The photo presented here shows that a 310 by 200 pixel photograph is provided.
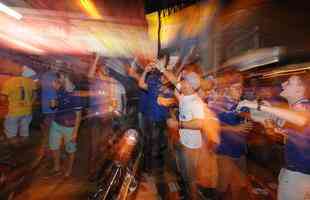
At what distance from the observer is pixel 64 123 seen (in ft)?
11.6

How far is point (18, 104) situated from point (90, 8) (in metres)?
1.87

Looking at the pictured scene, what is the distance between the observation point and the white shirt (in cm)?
281

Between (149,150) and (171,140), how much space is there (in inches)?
16.6

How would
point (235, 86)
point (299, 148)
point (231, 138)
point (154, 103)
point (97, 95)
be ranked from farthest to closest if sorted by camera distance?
point (154, 103) → point (97, 95) → point (235, 86) → point (231, 138) → point (299, 148)

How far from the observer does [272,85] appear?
165 inches

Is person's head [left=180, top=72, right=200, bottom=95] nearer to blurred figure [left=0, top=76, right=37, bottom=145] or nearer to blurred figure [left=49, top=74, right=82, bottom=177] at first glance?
blurred figure [left=49, top=74, right=82, bottom=177]

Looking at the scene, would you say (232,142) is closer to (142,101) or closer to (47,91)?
(142,101)

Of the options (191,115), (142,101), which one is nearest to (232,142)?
(191,115)

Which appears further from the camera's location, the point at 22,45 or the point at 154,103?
the point at 154,103

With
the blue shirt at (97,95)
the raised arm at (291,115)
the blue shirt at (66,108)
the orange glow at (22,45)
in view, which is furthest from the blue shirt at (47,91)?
the raised arm at (291,115)

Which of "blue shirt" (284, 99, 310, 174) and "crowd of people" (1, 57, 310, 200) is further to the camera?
"crowd of people" (1, 57, 310, 200)

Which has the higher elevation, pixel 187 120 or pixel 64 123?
pixel 187 120

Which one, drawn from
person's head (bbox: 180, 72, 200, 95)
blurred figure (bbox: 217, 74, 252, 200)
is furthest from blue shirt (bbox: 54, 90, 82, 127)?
blurred figure (bbox: 217, 74, 252, 200)

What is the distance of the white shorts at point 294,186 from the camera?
72.9 inches
